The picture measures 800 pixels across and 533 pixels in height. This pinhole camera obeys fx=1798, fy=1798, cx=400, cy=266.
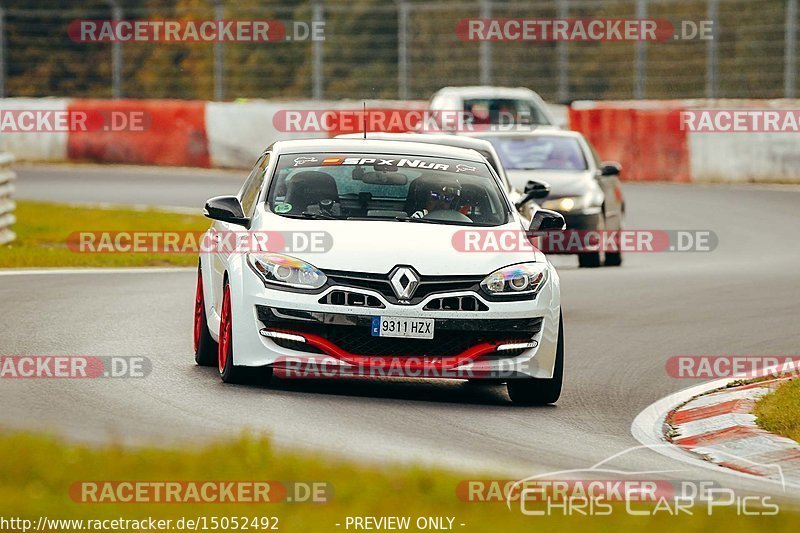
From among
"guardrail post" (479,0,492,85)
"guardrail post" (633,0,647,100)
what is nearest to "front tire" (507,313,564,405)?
"guardrail post" (479,0,492,85)

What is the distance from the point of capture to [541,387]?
10484 mm

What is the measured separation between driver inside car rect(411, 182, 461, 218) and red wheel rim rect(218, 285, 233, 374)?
134 cm

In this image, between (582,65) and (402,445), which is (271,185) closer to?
(402,445)

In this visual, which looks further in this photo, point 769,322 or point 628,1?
point 628,1

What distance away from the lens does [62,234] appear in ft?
70.7

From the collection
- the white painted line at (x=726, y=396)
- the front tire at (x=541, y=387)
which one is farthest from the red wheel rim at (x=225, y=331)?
the white painted line at (x=726, y=396)

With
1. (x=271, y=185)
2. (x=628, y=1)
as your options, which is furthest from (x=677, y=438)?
(x=628, y=1)

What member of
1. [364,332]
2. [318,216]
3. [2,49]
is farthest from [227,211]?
[2,49]

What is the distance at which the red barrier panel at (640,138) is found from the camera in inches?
1231

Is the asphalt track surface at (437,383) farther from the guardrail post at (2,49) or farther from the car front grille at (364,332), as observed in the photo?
the guardrail post at (2,49)

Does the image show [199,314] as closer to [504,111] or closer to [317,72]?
[504,111]

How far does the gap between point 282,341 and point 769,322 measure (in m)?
6.12

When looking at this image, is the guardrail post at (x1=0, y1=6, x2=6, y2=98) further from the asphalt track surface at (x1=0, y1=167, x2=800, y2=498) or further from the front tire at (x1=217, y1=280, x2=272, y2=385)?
the front tire at (x1=217, y1=280, x2=272, y2=385)

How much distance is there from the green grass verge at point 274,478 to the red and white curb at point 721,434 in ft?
6.17
